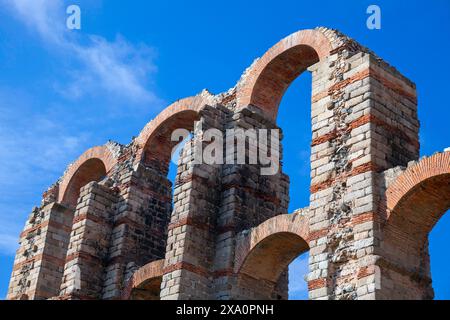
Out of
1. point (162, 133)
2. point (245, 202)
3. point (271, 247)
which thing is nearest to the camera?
point (271, 247)

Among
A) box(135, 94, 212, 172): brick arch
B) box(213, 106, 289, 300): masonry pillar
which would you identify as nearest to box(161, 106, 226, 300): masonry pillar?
box(213, 106, 289, 300): masonry pillar

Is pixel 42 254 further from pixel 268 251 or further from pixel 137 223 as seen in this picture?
pixel 268 251

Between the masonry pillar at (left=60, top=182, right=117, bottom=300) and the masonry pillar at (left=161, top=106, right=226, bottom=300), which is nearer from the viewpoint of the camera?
the masonry pillar at (left=161, top=106, right=226, bottom=300)

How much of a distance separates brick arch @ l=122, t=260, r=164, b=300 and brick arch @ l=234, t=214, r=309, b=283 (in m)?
2.30

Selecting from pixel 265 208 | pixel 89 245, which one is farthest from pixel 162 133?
pixel 265 208

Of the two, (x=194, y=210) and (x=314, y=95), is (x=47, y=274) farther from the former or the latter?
(x=314, y=95)

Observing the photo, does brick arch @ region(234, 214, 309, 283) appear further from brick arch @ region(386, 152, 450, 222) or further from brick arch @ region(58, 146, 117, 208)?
brick arch @ region(58, 146, 117, 208)

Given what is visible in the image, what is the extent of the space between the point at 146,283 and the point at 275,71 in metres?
5.66

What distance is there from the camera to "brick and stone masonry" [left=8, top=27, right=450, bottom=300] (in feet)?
39.6

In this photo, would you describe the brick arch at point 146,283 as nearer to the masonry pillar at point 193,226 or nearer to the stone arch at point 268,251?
the masonry pillar at point 193,226

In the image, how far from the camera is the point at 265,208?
1598cm

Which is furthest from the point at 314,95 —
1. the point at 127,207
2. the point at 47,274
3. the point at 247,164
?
the point at 47,274

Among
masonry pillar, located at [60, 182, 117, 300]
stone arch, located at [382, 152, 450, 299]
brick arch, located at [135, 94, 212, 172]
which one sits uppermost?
brick arch, located at [135, 94, 212, 172]

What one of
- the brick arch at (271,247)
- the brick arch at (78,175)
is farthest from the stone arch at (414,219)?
the brick arch at (78,175)
